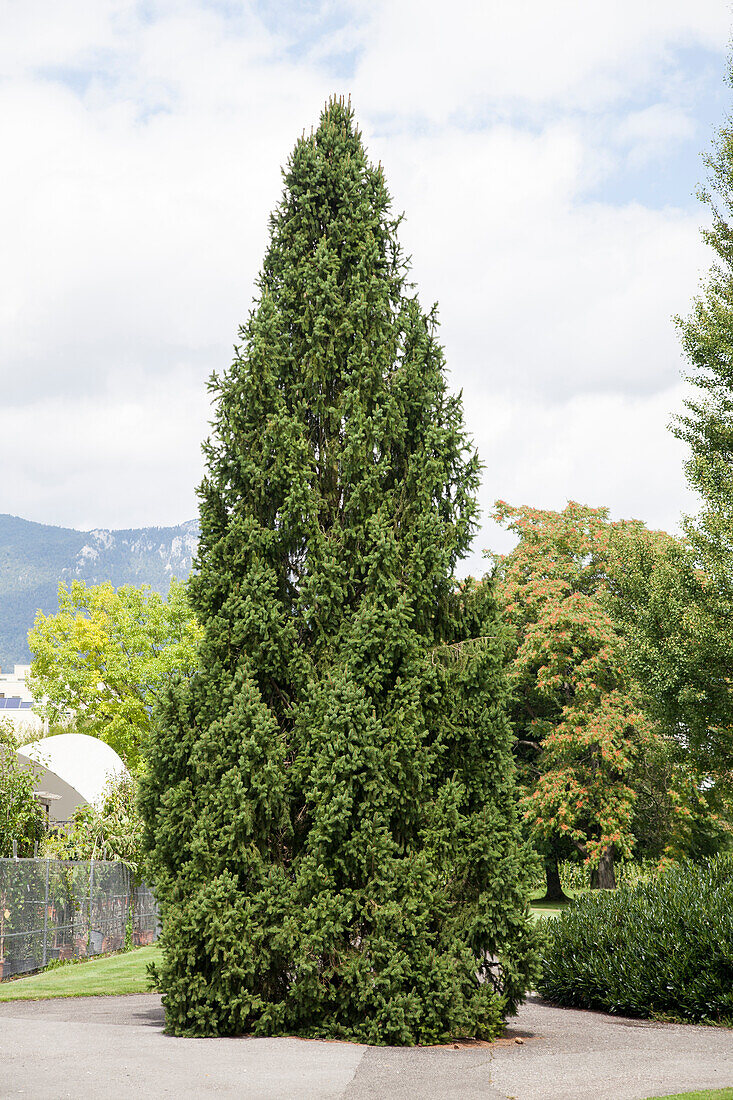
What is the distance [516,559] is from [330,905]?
20423 millimetres

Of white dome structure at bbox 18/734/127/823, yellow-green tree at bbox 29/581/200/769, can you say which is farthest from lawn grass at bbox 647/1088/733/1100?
yellow-green tree at bbox 29/581/200/769

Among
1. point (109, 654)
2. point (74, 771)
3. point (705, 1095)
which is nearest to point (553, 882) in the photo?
point (74, 771)

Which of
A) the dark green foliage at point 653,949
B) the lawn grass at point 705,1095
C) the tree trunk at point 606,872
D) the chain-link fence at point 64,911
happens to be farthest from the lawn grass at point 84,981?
the tree trunk at point 606,872

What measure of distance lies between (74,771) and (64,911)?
9.79 m

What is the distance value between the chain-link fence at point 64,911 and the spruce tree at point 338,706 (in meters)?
5.12

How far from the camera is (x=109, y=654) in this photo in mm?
39781

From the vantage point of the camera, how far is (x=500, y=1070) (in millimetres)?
7977

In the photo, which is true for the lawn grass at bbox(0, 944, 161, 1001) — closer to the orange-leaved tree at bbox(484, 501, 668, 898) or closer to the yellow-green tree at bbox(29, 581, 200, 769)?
the orange-leaved tree at bbox(484, 501, 668, 898)

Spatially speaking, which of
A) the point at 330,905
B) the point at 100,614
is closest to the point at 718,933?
the point at 330,905

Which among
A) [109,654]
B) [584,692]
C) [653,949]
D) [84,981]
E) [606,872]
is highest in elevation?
[109,654]

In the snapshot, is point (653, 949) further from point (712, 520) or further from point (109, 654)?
point (109, 654)

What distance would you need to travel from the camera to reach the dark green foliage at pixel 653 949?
10.3 metres

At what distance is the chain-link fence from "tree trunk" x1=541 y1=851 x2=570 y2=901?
51.7 feet

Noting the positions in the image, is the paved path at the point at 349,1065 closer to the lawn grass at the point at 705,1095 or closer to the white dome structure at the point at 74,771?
the lawn grass at the point at 705,1095
